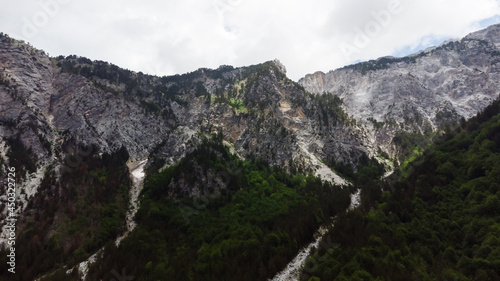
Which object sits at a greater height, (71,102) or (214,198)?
(71,102)

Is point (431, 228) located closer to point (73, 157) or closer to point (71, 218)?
point (71, 218)

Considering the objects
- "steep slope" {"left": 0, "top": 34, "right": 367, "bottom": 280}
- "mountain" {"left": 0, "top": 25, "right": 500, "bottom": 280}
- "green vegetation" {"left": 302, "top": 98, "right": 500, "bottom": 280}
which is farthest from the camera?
"steep slope" {"left": 0, "top": 34, "right": 367, "bottom": 280}

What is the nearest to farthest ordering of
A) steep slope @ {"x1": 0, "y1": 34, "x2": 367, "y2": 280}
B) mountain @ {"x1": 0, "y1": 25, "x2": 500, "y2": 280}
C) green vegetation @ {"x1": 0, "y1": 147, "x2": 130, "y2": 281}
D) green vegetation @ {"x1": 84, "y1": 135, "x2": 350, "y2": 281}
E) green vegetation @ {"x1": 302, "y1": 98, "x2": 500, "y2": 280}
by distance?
1. green vegetation @ {"x1": 302, "y1": 98, "x2": 500, "y2": 280}
2. green vegetation @ {"x1": 84, "y1": 135, "x2": 350, "y2": 281}
3. green vegetation @ {"x1": 0, "y1": 147, "x2": 130, "y2": 281}
4. mountain @ {"x1": 0, "y1": 25, "x2": 500, "y2": 280}
5. steep slope @ {"x1": 0, "y1": 34, "x2": 367, "y2": 280}

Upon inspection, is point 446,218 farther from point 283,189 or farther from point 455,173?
point 283,189

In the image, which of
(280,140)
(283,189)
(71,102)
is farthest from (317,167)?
(71,102)

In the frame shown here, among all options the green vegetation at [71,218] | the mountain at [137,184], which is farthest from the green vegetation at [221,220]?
the green vegetation at [71,218]

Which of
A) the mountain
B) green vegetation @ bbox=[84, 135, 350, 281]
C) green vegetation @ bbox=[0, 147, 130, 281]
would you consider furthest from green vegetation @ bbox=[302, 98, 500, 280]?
green vegetation @ bbox=[0, 147, 130, 281]

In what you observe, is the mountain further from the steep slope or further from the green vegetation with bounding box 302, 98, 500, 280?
the green vegetation with bounding box 302, 98, 500, 280
